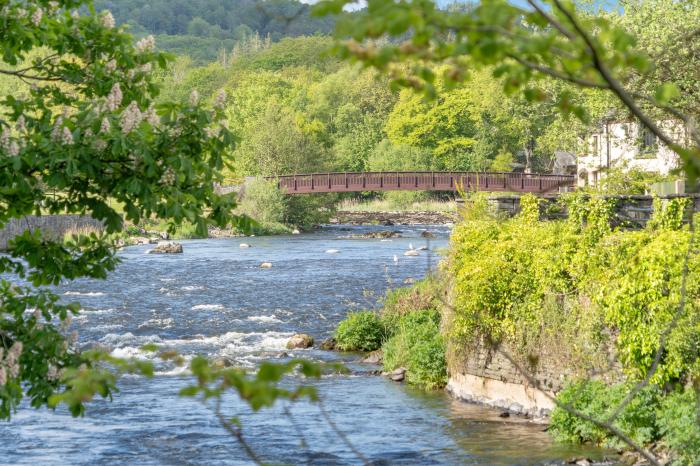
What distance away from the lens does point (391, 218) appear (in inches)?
2788

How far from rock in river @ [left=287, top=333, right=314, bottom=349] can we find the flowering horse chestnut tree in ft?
45.4

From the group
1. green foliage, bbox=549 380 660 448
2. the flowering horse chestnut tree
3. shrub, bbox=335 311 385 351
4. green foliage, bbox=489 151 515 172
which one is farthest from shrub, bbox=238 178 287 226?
the flowering horse chestnut tree

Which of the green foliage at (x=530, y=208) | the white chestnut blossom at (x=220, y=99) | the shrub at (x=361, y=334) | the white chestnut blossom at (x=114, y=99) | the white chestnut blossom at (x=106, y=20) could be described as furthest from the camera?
the shrub at (x=361, y=334)

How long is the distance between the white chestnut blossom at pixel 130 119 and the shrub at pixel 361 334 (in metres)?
15.3

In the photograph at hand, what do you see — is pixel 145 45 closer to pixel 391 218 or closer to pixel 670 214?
pixel 670 214

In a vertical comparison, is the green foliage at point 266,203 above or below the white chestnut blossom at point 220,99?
below

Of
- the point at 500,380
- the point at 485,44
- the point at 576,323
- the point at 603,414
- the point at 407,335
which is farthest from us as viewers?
the point at 407,335

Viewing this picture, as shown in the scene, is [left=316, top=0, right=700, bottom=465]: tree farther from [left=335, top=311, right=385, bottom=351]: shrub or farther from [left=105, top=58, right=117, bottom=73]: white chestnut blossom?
Result: [left=335, top=311, right=385, bottom=351]: shrub

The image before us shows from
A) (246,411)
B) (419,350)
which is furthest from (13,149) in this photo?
(419,350)

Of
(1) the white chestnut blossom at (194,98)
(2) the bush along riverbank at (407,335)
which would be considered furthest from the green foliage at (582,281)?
(1) the white chestnut blossom at (194,98)

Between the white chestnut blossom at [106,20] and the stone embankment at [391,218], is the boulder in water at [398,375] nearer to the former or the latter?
the white chestnut blossom at [106,20]

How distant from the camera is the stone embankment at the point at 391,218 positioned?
223 ft

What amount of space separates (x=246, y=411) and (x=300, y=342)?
567 centimetres

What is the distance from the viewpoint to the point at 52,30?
8.76 metres
